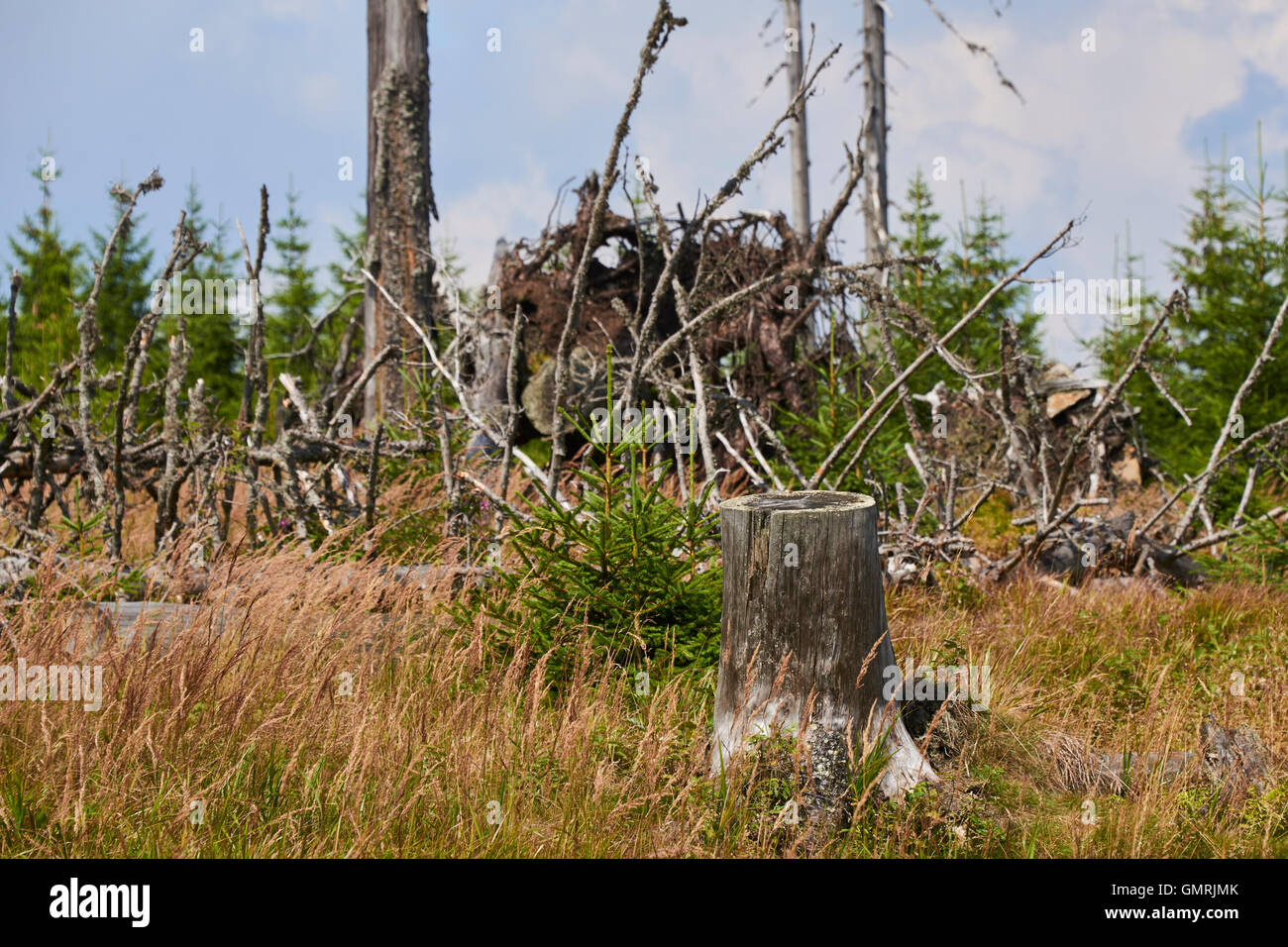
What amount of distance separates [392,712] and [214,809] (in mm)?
642

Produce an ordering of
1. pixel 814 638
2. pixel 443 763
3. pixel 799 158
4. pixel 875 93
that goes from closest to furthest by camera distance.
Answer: pixel 443 763
pixel 814 638
pixel 875 93
pixel 799 158

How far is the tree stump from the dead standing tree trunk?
283 inches

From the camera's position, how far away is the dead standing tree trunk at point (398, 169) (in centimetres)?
988

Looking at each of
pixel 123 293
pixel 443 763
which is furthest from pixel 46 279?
pixel 443 763

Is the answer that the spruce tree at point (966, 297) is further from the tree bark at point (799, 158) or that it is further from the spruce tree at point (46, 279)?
the spruce tree at point (46, 279)

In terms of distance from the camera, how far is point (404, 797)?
3146 millimetres

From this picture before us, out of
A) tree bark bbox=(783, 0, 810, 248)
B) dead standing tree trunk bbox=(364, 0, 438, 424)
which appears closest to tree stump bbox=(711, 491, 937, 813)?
dead standing tree trunk bbox=(364, 0, 438, 424)

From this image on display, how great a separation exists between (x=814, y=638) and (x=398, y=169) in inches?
326

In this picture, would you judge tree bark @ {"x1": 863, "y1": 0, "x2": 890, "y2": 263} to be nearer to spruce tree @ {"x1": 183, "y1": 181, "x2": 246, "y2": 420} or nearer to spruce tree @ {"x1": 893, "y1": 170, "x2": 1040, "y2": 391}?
spruce tree @ {"x1": 893, "y1": 170, "x2": 1040, "y2": 391}

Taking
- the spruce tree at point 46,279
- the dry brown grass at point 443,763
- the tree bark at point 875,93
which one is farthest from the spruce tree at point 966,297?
the spruce tree at point 46,279

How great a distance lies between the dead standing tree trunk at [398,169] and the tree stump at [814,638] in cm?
718

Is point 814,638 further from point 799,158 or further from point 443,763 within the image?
point 799,158

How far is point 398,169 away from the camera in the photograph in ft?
32.6
